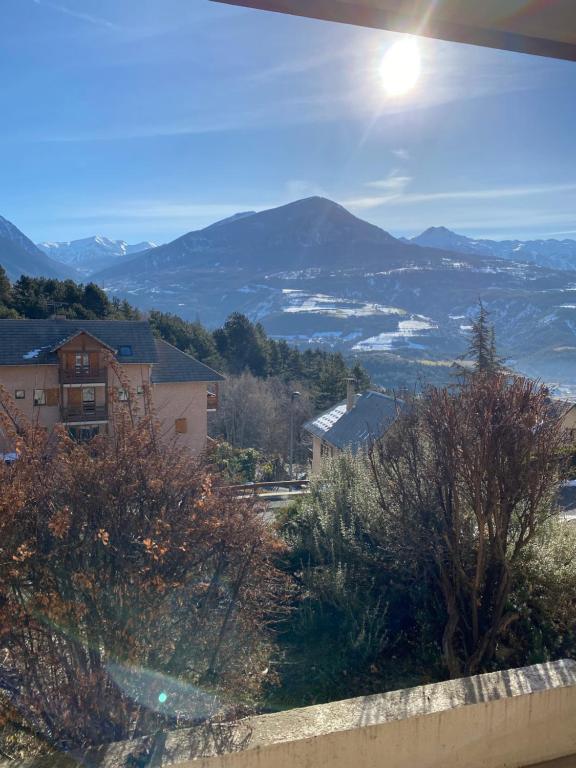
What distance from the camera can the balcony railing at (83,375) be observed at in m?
20.9

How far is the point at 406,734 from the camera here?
2.53 m

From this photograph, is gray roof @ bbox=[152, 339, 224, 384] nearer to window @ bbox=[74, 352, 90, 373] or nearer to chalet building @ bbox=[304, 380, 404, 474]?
window @ bbox=[74, 352, 90, 373]

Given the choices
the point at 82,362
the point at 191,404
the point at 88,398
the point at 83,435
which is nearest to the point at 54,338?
the point at 82,362

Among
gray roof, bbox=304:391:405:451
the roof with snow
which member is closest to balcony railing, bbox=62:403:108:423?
the roof with snow

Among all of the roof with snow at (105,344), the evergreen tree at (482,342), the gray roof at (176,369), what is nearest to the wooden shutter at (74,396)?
the roof with snow at (105,344)

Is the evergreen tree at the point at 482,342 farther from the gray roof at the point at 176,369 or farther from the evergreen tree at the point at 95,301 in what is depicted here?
the evergreen tree at the point at 95,301

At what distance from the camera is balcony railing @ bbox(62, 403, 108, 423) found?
20859 mm

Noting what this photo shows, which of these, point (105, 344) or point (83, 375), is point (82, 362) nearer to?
point (83, 375)

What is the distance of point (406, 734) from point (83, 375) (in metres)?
20.3

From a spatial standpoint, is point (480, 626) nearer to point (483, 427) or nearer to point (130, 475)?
point (483, 427)

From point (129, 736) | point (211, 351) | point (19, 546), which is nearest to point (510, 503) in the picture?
point (129, 736)

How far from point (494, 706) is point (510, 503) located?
6.34 feet

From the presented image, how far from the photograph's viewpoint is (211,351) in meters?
38.7

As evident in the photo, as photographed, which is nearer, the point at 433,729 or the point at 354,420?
the point at 433,729
